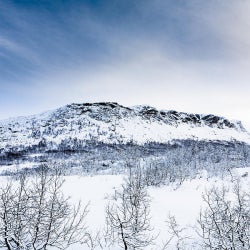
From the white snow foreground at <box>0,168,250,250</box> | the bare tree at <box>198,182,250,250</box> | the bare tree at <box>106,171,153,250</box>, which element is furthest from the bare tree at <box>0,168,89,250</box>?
the white snow foreground at <box>0,168,250,250</box>

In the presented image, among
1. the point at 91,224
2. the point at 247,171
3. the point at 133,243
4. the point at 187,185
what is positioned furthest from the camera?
the point at 247,171

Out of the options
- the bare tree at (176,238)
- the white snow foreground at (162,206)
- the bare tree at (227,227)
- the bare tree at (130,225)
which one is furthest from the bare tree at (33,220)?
the bare tree at (176,238)

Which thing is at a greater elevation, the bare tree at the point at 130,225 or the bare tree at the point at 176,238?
the bare tree at the point at 130,225

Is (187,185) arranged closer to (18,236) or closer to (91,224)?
(91,224)

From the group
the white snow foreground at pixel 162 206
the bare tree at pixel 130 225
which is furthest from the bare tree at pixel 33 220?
the white snow foreground at pixel 162 206

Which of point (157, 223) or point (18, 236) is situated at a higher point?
point (18, 236)

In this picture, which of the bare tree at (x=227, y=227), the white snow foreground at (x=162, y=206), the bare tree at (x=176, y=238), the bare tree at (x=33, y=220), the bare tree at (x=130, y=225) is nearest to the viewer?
the bare tree at (x=33, y=220)

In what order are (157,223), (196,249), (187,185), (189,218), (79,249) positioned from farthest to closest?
(187,185)
(189,218)
(157,223)
(196,249)
(79,249)

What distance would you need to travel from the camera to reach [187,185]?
81312mm

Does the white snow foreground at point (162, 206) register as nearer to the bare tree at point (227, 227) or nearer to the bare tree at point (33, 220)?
the bare tree at point (227, 227)

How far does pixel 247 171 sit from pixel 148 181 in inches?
1707

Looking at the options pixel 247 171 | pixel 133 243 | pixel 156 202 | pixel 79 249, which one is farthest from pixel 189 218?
pixel 247 171

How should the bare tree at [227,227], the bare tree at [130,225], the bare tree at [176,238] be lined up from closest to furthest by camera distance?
the bare tree at [130,225]
the bare tree at [227,227]
the bare tree at [176,238]

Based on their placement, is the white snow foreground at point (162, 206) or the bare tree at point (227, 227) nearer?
the bare tree at point (227, 227)
